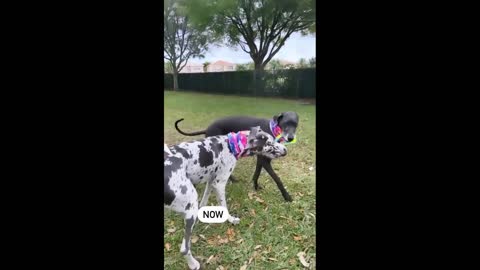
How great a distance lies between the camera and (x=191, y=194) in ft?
5.53

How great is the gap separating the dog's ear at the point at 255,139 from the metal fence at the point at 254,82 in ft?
0.55

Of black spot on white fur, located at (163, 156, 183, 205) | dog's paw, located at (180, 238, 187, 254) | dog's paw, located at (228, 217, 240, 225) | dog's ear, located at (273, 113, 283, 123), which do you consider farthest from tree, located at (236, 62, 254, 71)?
dog's paw, located at (180, 238, 187, 254)

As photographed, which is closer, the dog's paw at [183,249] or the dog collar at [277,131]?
the dog's paw at [183,249]

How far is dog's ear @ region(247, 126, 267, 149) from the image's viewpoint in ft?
5.89

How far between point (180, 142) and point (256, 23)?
2.07ft

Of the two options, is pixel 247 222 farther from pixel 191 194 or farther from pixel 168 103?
pixel 168 103

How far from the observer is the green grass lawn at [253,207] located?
1.70 metres

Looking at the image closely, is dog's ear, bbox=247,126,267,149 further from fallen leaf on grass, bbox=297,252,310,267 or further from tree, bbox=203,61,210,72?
fallen leaf on grass, bbox=297,252,310,267

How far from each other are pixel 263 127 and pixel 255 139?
0.22ft

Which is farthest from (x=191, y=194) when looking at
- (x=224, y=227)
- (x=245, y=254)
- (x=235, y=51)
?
(x=235, y=51)

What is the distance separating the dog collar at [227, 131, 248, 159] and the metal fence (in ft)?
0.63

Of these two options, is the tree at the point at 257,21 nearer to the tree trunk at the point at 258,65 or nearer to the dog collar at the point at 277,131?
the tree trunk at the point at 258,65

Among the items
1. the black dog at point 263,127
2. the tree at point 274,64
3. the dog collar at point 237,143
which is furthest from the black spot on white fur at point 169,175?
the tree at point 274,64

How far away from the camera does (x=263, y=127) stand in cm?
180
